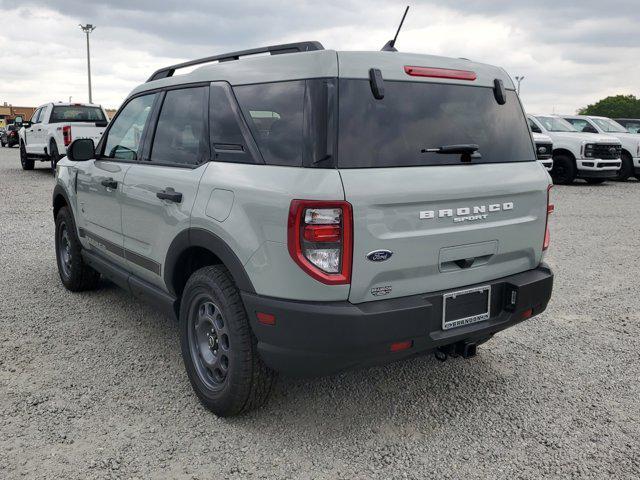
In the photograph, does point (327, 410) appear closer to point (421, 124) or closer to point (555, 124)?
point (421, 124)

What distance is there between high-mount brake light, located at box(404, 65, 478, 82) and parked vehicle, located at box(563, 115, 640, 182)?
15.3 metres

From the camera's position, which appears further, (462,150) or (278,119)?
(462,150)

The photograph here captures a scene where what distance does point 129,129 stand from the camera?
4309 mm

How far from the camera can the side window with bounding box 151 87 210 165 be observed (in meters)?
3.36

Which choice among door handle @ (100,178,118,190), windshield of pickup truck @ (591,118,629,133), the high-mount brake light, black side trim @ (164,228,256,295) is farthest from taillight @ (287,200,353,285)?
windshield of pickup truck @ (591,118,629,133)

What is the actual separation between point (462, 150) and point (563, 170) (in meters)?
14.3

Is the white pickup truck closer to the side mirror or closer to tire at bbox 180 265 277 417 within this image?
the side mirror

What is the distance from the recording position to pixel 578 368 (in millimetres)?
3953

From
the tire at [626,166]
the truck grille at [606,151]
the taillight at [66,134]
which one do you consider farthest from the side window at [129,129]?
the tire at [626,166]

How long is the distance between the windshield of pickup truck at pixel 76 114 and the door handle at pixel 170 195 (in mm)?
13750

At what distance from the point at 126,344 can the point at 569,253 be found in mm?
5688

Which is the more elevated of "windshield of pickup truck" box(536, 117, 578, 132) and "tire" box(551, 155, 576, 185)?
"windshield of pickup truck" box(536, 117, 578, 132)

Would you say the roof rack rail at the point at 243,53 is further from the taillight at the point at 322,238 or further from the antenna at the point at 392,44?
the taillight at the point at 322,238

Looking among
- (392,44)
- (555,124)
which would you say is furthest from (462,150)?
(555,124)
